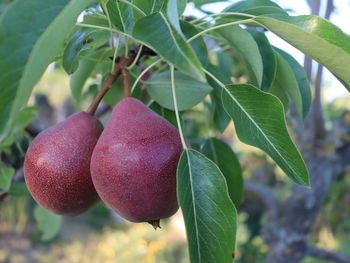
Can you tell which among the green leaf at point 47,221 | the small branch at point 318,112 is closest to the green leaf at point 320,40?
the small branch at point 318,112

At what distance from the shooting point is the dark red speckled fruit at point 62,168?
0.69m

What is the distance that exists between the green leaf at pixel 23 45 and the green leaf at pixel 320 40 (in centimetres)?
28

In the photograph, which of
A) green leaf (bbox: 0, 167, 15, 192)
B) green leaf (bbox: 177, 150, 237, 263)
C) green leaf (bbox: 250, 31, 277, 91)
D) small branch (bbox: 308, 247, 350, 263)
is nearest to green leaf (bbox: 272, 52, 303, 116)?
green leaf (bbox: 250, 31, 277, 91)

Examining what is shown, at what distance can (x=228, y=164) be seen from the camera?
37.2 inches

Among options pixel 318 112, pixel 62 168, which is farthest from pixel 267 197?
pixel 62 168

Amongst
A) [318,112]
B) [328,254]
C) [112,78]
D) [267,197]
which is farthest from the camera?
[267,197]

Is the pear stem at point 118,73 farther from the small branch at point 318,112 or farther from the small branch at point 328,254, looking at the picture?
the small branch at point 328,254

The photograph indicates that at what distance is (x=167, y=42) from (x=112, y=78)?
0.93ft

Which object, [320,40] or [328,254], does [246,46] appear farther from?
[328,254]

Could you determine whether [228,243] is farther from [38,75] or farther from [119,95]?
[119,95]

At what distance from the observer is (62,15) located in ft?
1.48

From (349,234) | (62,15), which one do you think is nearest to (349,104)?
(349,234)

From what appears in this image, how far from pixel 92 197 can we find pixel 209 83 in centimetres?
31

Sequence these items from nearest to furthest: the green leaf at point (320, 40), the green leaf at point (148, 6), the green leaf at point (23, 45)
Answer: the green leaf at point (23, 45)
the green leaf at point (320, 40)
the green leaf at point (148, 6)
